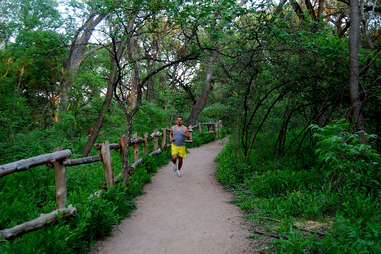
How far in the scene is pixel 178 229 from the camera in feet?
15.9

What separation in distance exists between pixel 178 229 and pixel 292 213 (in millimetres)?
2140

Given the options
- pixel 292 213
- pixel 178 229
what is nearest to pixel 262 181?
pixel 292 213

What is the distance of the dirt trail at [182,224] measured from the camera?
4.15 m

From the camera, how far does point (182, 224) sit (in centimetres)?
510

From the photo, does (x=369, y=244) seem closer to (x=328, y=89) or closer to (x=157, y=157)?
(x=328, y=89)

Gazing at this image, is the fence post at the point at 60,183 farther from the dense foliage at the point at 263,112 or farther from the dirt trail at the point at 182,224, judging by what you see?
the dirt trail at the point at 182,224

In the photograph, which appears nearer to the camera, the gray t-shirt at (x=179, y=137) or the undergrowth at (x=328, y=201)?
the undergrowth at (x=328, y=201)

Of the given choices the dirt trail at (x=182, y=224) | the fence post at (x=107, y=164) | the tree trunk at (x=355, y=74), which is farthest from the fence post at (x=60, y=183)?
the tree trunk at (x=355, y=74)

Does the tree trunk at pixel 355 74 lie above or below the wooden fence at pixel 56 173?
above

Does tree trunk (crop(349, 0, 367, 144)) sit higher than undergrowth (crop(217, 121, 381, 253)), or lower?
higher

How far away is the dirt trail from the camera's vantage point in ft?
13.6

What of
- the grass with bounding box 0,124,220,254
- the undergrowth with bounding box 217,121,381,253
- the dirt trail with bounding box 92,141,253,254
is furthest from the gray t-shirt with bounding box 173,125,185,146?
the undergrowth with bounding box 217,121,381,253

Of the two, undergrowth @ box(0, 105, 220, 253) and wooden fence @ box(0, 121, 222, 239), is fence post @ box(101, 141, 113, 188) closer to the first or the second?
wooden fence @ box(0, 121, 222, 239)

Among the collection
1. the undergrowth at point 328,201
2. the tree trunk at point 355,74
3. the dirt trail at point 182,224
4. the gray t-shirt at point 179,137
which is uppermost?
the tree trunk at point 355,74
